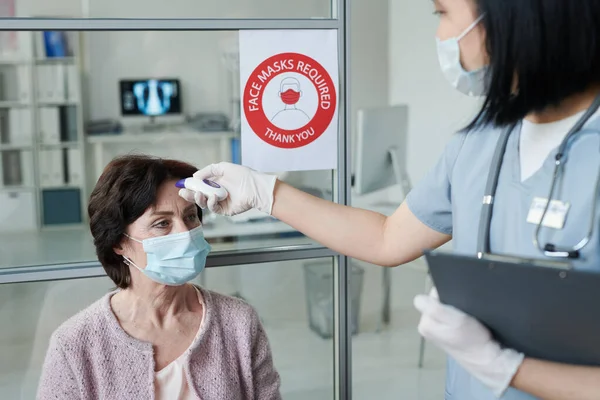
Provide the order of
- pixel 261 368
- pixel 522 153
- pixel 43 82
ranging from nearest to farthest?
pixel 522 153 < pixel 261 368 < pixel 43 82

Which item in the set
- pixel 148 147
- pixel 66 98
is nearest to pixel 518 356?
pixel 148 147

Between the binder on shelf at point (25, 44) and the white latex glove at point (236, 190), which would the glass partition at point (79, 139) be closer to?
the binder on shelf at point (25, 44)

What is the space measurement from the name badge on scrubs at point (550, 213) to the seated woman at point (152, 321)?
0.80 metres

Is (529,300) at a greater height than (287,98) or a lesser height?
lesser

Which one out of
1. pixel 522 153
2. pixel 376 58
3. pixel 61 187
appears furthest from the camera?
→ pixel 376 58

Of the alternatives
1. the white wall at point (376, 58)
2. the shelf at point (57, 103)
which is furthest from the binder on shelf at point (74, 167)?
the white wall at point (376, 58)

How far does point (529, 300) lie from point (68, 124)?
2.02m

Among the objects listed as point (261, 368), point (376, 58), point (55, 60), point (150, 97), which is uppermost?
point (376, 58)

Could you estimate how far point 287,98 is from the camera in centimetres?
176

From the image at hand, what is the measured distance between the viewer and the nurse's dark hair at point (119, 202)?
1.63 metres

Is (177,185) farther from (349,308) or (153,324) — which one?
(349,308)

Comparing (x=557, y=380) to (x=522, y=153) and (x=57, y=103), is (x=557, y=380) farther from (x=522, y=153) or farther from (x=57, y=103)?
(x=57, y=103)

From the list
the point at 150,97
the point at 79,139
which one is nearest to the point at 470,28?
the point at 79,139

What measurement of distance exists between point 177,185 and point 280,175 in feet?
1.19
